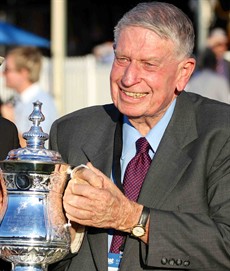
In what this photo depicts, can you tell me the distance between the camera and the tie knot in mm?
4672

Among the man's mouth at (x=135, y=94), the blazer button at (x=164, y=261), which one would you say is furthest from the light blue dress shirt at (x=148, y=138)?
the blazer button at (x=164, y=261)

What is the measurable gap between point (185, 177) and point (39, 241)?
2.76ft

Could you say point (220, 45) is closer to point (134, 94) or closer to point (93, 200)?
point (134, 94)

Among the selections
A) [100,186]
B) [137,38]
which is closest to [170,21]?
[137,38]

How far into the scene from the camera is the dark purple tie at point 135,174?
454 centimetres

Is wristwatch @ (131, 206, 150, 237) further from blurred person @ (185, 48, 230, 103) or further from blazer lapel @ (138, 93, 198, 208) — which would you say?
blurred person @ (185, 48, 230, 103)

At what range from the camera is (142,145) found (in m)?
Result: 4.68

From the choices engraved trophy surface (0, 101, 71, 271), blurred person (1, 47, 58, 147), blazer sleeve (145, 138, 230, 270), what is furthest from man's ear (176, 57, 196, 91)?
blurred person (1, 47, 58, 147)

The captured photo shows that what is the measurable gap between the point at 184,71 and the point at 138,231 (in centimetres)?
79

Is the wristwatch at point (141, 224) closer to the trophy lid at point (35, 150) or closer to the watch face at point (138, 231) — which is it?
the watch face at point (138, 231)


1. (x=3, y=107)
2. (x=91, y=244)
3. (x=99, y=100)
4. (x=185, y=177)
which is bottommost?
(x=99, y=100)

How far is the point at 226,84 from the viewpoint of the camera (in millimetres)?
10828

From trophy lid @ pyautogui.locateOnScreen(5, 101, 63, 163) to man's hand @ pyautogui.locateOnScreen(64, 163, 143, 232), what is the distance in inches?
5.0

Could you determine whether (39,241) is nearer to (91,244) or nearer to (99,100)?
(91,244)
